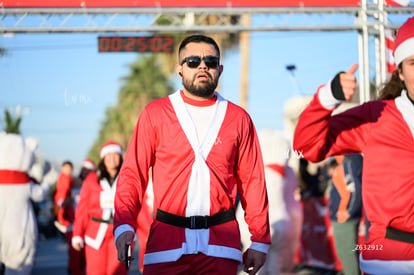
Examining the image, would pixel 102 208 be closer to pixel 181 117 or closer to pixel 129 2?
pixel 129 2

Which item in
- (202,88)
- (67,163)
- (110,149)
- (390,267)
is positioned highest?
(202,88)

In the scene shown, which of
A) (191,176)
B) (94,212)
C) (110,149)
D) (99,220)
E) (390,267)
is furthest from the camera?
(110,149)

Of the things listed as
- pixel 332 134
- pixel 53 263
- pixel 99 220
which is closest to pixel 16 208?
pixel 99 220

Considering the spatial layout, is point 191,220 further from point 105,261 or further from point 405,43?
point 105,261

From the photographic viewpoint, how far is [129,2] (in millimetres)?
8344

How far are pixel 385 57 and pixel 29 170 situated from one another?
4601 mm

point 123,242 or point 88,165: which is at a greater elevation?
point 88,165

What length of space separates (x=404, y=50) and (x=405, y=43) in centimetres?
4


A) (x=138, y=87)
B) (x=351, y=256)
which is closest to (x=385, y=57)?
(x=351, y=256)

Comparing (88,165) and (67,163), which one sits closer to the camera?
(88,165)

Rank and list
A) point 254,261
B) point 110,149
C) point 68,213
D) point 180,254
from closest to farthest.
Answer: point 180,254 → point 254,261 → point 110,149 → point 68,213

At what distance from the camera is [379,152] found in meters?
3.34

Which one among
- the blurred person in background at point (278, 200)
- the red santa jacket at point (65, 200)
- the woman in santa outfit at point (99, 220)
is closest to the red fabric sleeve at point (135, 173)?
the woman in santa outfit at point (99, 220)

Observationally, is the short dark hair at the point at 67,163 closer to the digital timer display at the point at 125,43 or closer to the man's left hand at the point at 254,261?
the digital timer display at the point at 125,43
